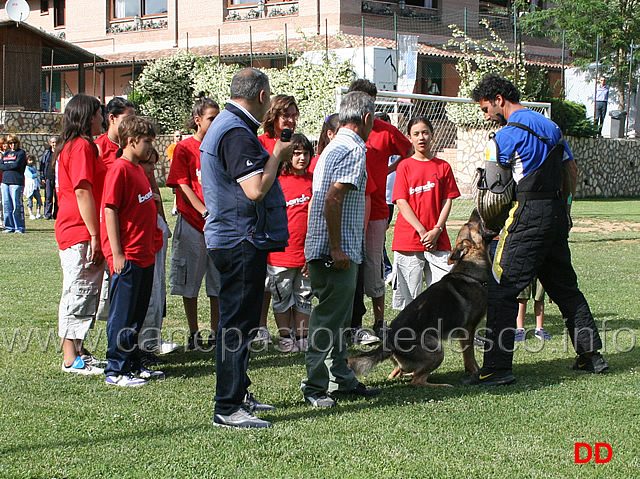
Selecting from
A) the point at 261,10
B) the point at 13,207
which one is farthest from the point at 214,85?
the point at 13,207

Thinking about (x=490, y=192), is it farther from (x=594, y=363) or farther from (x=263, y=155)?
(x=263, y=155)

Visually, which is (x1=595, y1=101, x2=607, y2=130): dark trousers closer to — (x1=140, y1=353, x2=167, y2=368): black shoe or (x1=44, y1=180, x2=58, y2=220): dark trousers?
(x1=44, y1=180, x2=58, y2=220): dark trousers

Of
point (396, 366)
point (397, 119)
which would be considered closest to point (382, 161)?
point (396, 366)

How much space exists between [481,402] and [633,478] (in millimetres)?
1413

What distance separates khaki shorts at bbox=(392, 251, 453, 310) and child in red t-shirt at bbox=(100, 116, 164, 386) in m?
2.51

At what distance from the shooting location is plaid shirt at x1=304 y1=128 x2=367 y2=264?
4840 millimetres

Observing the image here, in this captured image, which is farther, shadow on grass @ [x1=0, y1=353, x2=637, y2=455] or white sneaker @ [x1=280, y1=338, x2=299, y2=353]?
white sneaker @ [x1=280, y1=338, x2=299, y2=353]

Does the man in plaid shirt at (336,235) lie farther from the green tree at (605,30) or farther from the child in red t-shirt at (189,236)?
the green tree at (605,30)

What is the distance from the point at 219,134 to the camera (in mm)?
4316

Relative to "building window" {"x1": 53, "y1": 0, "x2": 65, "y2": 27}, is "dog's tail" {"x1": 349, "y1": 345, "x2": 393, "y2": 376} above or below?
below

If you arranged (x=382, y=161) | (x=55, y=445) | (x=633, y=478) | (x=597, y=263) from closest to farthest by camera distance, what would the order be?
(x=633, y=478)
(x=55, y=445)
(x=382, y=161)
(x=597, y=263)

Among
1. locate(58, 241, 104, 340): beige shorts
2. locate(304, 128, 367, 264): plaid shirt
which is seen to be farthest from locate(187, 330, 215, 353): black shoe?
locate(304, 128, 367, 264): plaid shirt

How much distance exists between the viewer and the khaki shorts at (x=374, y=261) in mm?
7223

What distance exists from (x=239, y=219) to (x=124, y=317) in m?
1.69
